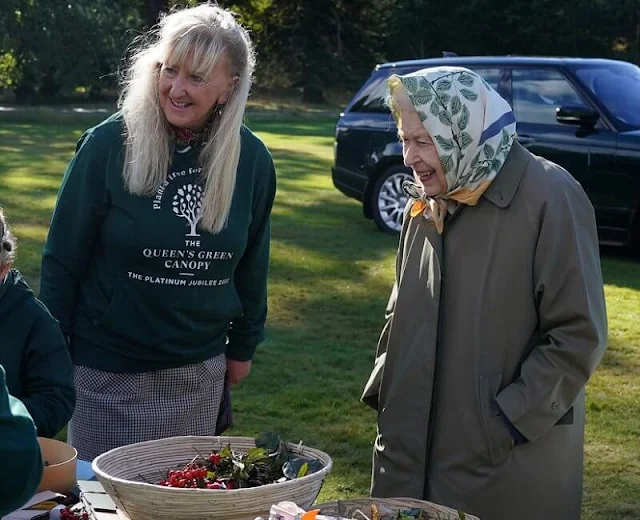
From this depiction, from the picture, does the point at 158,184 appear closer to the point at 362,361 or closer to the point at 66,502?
the point at 66,502

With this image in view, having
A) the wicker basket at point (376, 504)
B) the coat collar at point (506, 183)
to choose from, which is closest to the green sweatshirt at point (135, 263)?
the coat collar at point (506, 183)

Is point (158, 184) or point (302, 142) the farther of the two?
point (302, 142)

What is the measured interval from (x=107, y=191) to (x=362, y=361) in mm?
4142

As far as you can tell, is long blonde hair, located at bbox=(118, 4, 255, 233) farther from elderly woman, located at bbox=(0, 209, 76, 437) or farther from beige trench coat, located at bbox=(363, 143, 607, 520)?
beige trench coat, located at bbox=(363, 143, 607, 520)

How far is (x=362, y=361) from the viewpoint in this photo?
7.36 m

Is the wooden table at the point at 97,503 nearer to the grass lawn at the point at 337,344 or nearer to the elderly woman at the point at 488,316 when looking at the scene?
the elderly woman at the point at 488,316

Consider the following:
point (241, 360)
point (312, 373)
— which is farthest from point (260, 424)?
point (241, 360)

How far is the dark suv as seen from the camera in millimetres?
10164

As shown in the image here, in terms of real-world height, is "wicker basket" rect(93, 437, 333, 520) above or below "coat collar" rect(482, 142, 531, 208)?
below

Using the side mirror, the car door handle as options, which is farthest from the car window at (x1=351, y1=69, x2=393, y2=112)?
the side mirror

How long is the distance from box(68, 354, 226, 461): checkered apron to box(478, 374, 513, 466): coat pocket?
37.8 inches

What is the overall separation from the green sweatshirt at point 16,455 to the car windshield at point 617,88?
8962 millimetres

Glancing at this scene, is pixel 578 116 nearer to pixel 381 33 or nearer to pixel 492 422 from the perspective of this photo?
pixel 492 422

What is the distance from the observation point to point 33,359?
304 centimetres
